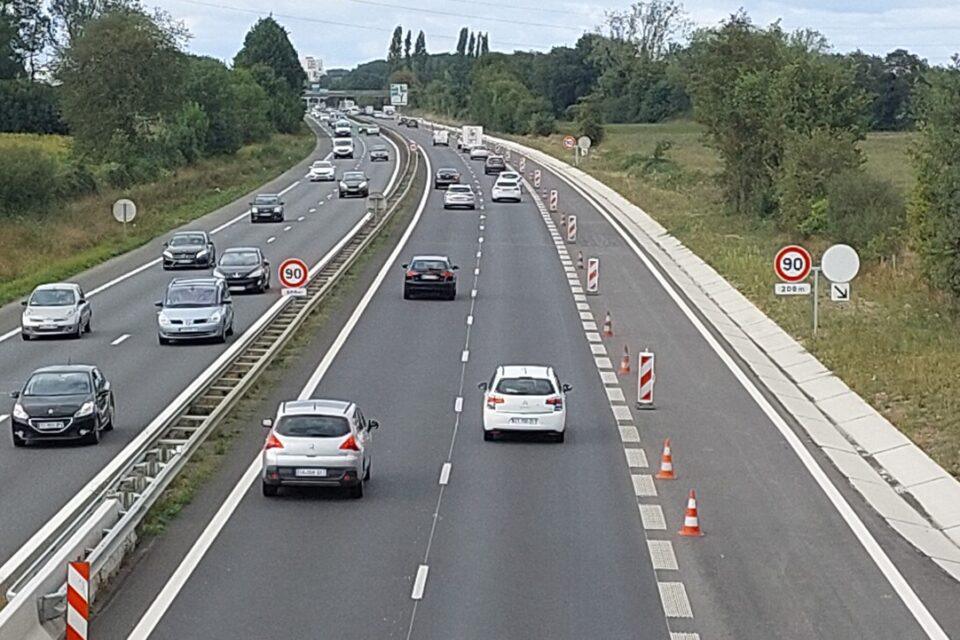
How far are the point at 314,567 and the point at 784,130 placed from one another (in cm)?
4882

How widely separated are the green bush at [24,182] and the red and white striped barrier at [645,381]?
148ft

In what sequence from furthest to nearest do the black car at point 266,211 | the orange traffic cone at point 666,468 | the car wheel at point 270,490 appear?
the black car at point 266,211, the orange traffic cone at point 666,468, the car wheel at point 270,490

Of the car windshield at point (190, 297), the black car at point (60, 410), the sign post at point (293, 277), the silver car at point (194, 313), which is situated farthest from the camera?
the sign post at point (293, 277)

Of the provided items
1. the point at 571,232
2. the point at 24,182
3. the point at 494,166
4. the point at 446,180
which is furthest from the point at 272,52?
the point at 571,232

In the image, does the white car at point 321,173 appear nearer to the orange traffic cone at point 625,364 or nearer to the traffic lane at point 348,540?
the traffic lane at point 348,540

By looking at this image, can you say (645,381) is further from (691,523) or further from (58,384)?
(58,384)

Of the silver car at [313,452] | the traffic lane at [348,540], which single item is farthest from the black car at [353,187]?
the silver car at [313,452]

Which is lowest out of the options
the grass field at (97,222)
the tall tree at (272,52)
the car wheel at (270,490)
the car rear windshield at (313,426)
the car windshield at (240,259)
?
the grass field at (97,222)

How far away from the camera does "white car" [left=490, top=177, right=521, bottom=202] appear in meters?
82.8

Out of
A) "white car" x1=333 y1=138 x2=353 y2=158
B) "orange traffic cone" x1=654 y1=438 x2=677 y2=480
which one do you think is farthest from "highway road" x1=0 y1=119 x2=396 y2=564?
"white car" x1=333 y1=138 x2=353 y2=158

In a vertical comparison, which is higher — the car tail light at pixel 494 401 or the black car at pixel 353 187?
the car tail light at pixel 494 401

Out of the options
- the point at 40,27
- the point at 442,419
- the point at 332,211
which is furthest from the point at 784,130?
the point at 40,27

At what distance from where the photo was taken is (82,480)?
77.8 ft

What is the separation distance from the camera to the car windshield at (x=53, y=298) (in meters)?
39.9
